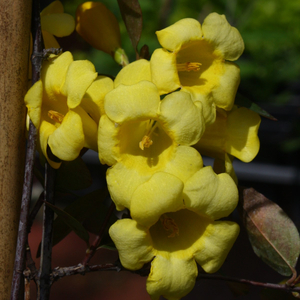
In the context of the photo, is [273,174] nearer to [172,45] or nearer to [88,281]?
[88,281]

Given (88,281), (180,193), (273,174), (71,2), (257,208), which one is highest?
(180,193)

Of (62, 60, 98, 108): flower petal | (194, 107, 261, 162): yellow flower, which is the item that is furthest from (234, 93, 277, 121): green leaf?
(62, 60, 98, 108): flower petal

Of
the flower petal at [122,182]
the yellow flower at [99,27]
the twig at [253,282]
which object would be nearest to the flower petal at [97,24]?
the yellow flower at [99,27]

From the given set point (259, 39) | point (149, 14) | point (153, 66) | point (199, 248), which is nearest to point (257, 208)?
point (199, 248)

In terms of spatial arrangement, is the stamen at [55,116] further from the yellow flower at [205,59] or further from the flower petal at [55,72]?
the yellow flower at [205,59]

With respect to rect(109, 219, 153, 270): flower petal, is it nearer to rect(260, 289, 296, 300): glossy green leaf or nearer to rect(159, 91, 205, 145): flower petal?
rect(159, 91, 205, 145): flower petal
